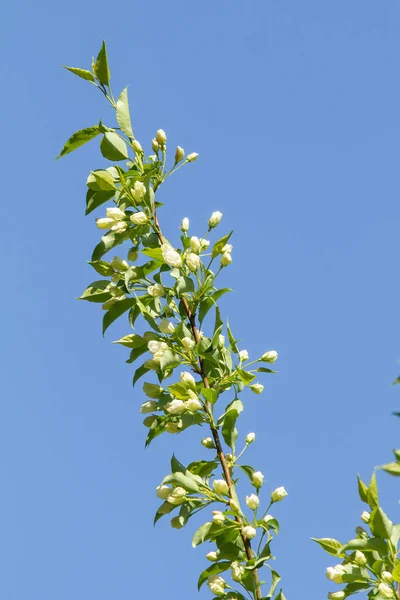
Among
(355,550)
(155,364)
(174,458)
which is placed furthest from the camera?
(155,364)

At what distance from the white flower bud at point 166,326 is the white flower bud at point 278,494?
2.29 ft

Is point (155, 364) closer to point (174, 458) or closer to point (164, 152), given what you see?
point (174, 458)

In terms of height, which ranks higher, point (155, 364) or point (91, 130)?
point (91, 130)

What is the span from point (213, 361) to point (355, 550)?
863 millimetres

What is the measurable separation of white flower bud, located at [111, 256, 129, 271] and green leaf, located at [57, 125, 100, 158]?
1.70 ft

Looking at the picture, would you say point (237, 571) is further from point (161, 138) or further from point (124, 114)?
point (124, 114)

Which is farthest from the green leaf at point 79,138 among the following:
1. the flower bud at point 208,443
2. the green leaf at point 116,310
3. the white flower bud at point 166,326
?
the flower bud at point 208,443

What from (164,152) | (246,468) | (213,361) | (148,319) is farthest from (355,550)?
(164,152)

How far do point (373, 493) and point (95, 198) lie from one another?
1.63 m

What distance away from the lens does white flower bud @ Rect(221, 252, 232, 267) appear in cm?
335

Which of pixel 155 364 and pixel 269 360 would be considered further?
pixel 269 360

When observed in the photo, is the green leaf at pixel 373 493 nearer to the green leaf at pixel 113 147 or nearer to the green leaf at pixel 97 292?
the green leaf at pixel 97 292

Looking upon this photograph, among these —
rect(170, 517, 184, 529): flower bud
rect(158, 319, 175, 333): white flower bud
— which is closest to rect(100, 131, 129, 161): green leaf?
rect(158, 319, 175, 333): white flower bud

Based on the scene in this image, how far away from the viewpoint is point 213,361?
10.1 ft
